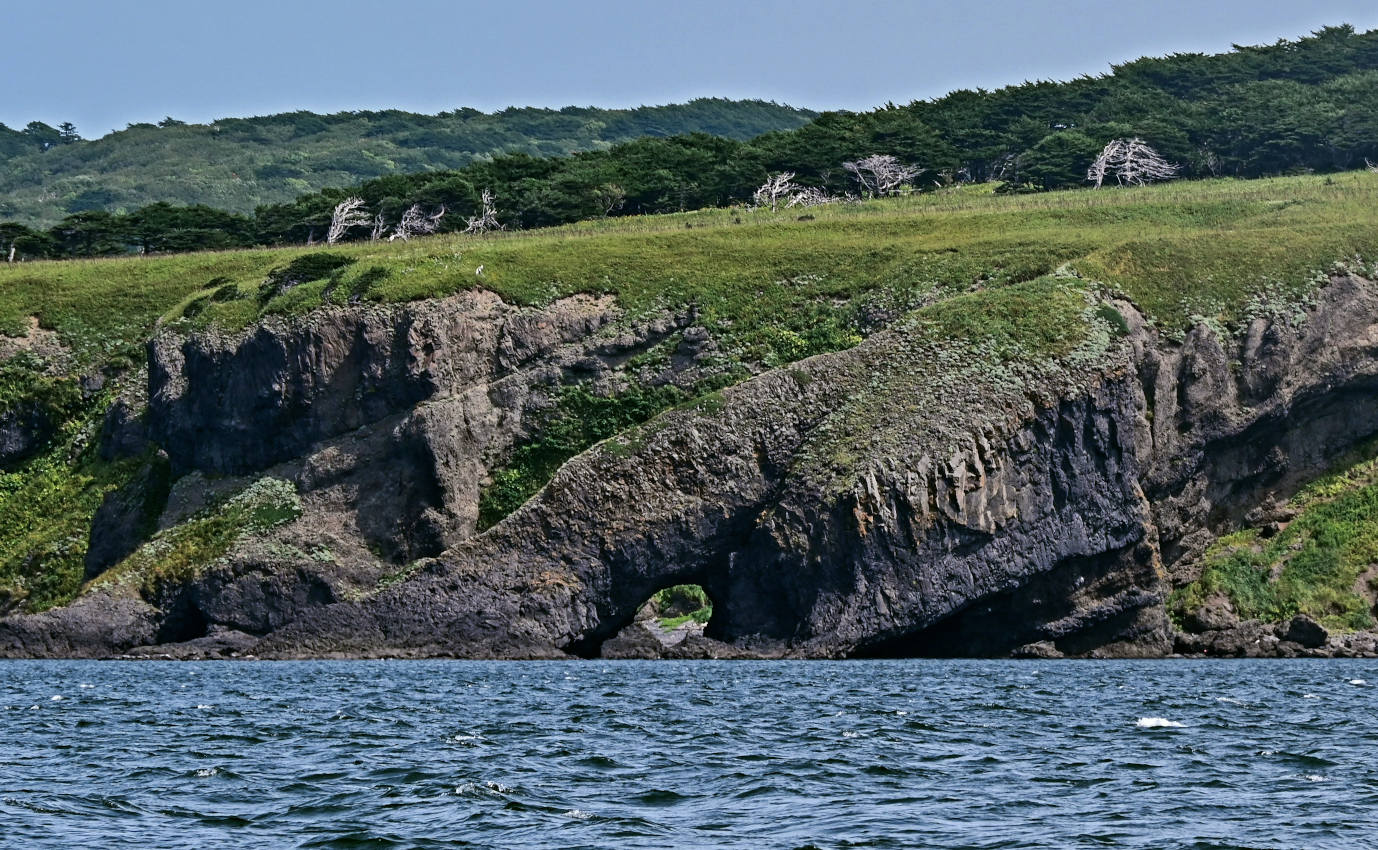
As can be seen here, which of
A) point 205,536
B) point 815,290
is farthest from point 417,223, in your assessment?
point 205,536

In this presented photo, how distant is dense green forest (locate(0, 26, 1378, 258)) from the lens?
115 meters

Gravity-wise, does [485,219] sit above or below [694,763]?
above

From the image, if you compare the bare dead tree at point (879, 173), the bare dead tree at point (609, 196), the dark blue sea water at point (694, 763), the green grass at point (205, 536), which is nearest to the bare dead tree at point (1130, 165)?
the bare dead tree at point (879, 173)

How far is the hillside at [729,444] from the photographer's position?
64.4m

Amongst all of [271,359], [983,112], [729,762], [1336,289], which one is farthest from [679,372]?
[983,112]

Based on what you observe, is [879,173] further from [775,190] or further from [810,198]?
[775,190]

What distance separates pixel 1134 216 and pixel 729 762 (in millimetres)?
67070

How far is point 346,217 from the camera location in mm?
113938

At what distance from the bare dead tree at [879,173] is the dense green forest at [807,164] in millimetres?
1051

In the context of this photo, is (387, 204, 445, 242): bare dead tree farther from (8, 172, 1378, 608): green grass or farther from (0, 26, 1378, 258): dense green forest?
(8, 172, 1378, 608): green grass

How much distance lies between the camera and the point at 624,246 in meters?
87.7

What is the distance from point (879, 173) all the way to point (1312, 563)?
188 ft

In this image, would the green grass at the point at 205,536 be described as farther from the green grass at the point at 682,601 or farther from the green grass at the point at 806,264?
the green grass at the point at 682,601

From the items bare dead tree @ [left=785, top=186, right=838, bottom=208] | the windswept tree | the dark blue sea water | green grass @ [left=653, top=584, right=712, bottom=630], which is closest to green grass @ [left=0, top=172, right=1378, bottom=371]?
→ bare dead tree @ [left=785, top=186, right=838, bottom=208]
